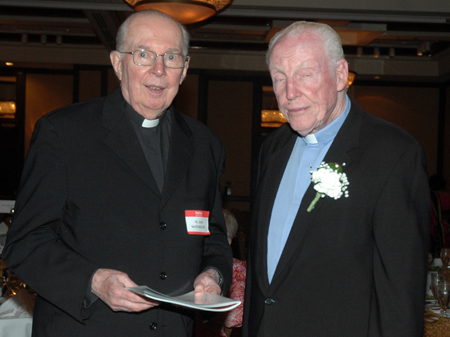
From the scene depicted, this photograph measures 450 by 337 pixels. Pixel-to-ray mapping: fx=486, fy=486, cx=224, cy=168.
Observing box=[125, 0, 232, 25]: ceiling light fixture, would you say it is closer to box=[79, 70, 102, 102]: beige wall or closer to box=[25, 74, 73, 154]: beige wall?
box=[79, 70, 102, 102]: beige wall

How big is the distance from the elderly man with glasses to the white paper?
0.13 metres

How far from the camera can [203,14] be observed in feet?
14.8

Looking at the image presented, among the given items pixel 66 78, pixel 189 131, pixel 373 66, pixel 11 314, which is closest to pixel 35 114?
pixel 66 78

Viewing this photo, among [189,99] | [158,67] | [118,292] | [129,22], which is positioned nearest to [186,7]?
[129,22]

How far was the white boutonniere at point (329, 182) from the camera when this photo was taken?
1.59 metres

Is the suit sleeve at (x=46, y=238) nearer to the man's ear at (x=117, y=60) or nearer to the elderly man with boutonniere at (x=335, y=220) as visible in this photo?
the man's ear at (x=117, y=60)

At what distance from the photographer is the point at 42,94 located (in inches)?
466

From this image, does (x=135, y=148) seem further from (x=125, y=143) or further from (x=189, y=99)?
(x=189, y=99)

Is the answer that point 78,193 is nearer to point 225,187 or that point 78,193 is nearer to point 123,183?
point 123,183

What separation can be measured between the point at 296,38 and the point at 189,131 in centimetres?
58

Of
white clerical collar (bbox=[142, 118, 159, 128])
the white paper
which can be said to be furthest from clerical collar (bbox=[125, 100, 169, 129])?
the white paper

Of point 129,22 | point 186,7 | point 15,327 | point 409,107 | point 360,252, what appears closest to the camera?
point 360,252

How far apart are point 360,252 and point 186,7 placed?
130 inches

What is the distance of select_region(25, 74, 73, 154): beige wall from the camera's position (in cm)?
1177
